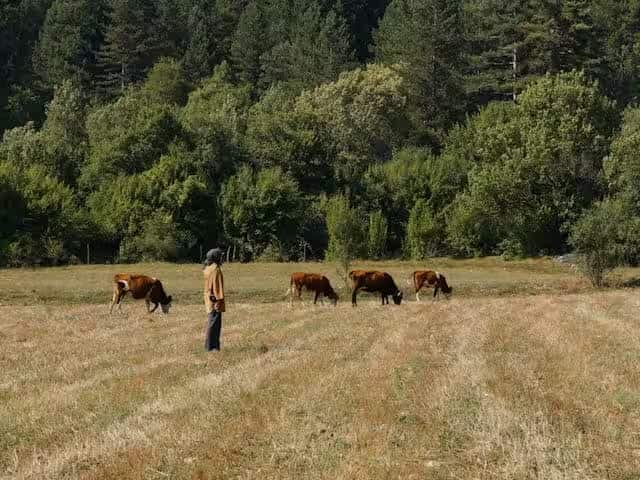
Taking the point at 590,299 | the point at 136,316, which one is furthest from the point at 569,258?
the point at 136,316

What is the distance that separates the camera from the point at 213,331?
16.6 meters

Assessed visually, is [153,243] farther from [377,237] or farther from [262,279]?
[262,279]

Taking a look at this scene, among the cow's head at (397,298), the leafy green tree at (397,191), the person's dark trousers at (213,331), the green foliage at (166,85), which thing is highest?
the green foliage at (166,85)

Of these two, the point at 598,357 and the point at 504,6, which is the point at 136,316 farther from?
the point at 504,6

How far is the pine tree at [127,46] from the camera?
104 metres

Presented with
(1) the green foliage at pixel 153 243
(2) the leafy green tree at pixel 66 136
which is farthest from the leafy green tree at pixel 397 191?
(2) the leafy green tree at pixel 66 136

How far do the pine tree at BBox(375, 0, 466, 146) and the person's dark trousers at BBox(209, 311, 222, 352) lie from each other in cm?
6919

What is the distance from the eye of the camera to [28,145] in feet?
249

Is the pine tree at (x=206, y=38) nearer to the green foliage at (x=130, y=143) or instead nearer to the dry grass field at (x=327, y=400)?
the green foliage at (x=130, y=143)

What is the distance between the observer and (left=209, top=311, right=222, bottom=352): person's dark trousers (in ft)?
54.4

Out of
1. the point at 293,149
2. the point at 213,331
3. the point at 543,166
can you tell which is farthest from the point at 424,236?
the point at 213,331

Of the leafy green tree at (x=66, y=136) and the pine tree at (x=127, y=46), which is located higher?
the pine tree at (x=127, y=46)

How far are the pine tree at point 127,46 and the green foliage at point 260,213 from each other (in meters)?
36.3

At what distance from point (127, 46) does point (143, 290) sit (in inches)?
3170
